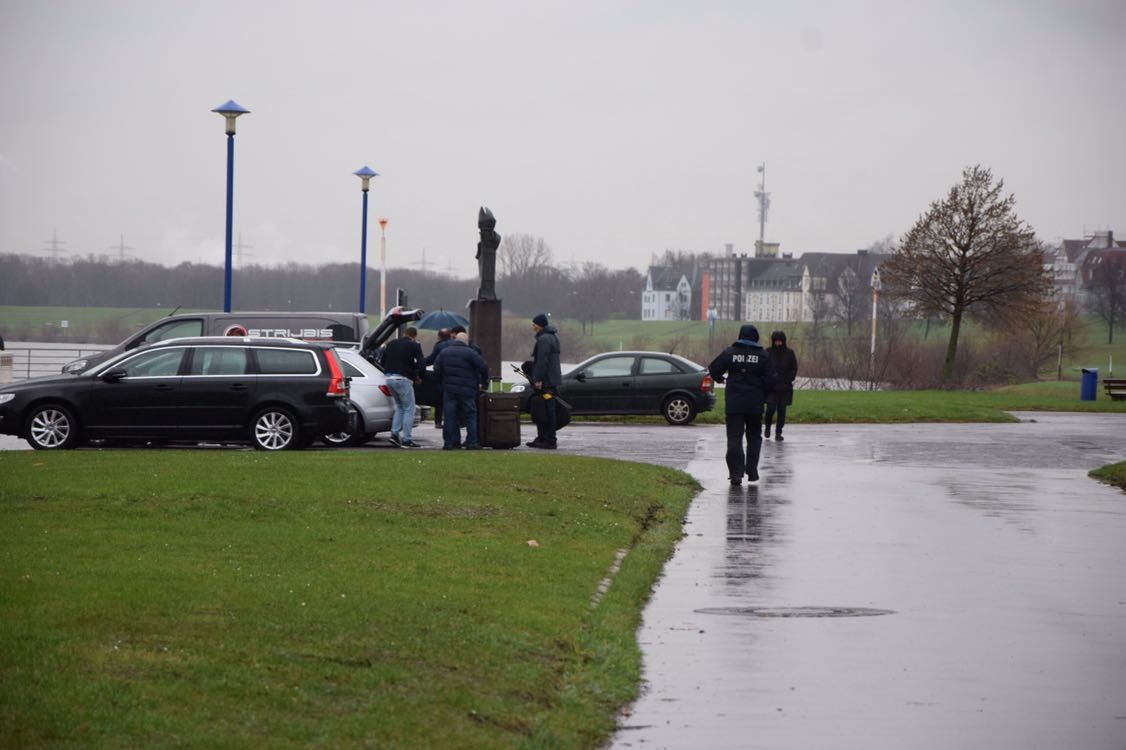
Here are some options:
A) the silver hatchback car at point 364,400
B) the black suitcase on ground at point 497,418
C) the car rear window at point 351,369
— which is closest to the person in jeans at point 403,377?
the silver hatchback car at point 364,400

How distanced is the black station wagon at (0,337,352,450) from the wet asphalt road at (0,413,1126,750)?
5.43m

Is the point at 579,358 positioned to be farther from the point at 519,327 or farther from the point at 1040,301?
the point at 1040,301

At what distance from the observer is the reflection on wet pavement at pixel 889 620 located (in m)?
7.01

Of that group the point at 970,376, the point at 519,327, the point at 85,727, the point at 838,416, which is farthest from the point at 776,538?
the point at 519,327

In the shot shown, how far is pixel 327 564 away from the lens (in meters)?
10.3

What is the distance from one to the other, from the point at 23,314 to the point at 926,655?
269ft

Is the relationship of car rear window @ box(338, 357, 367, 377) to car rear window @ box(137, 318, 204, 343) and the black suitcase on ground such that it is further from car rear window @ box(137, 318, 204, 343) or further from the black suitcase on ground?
car rear window @ box(137, 318, 204, 343)

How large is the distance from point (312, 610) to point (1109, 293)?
133 m

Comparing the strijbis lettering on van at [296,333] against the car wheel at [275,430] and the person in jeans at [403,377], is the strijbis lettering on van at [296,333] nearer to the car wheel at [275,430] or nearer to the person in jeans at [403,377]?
the person in jeans at [403,377]

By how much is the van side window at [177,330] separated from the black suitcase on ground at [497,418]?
23.3 feet

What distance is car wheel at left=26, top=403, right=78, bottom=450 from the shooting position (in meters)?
20.8

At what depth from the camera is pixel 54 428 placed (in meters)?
20.8

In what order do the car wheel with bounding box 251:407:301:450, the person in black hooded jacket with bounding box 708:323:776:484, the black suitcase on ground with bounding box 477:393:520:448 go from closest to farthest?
1. the person in black hooded jacket with bounding box 708:323:776:484
2. the car wheel with bounding box 251:407:301:450
3. the black suitcase on ground with bounding box 477:393:520:448

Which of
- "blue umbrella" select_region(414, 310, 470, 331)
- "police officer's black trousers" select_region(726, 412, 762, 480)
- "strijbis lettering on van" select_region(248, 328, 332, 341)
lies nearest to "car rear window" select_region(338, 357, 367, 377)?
"strijbis lettering on van" select_region(248, 328, 332, 341)
